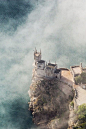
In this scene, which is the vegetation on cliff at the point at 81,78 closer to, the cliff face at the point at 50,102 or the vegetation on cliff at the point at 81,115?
the cliff face at the point at 50,102

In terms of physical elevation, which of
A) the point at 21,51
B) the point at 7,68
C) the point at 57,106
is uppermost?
the point at 21,51

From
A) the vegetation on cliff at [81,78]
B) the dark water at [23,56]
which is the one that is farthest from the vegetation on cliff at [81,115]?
the dark water at [23,56]

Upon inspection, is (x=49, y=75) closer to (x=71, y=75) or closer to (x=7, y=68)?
(x=71, y=75)

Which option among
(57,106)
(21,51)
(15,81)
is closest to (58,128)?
(57,106)

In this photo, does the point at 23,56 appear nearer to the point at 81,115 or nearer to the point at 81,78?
the point at 81,78

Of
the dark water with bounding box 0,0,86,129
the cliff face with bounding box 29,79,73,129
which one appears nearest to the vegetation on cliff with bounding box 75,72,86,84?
the cliff face with bounding box 29,79,73,129

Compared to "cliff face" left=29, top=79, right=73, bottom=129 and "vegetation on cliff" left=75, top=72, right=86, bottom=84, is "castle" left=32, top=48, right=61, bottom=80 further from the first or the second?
"vegetation on cliff" left=75, top=72, right=86, bottom=84

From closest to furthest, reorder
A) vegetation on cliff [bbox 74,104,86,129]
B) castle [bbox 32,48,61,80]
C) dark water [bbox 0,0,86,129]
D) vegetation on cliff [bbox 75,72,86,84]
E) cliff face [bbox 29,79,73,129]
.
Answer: vegetation on cliff [bbox 74,104,86,129] → cliff face [bbox 29,79,73,129] → vegetation on cliff [bbox 75,72,86,84] → castle [bbox 32,48,61,80] → dark water [bbox 0,0,86,129]

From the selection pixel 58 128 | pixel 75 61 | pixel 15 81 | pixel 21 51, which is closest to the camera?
pixel 58 128

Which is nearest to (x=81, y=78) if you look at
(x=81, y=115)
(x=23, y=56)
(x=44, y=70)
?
(x=44, y=70)
